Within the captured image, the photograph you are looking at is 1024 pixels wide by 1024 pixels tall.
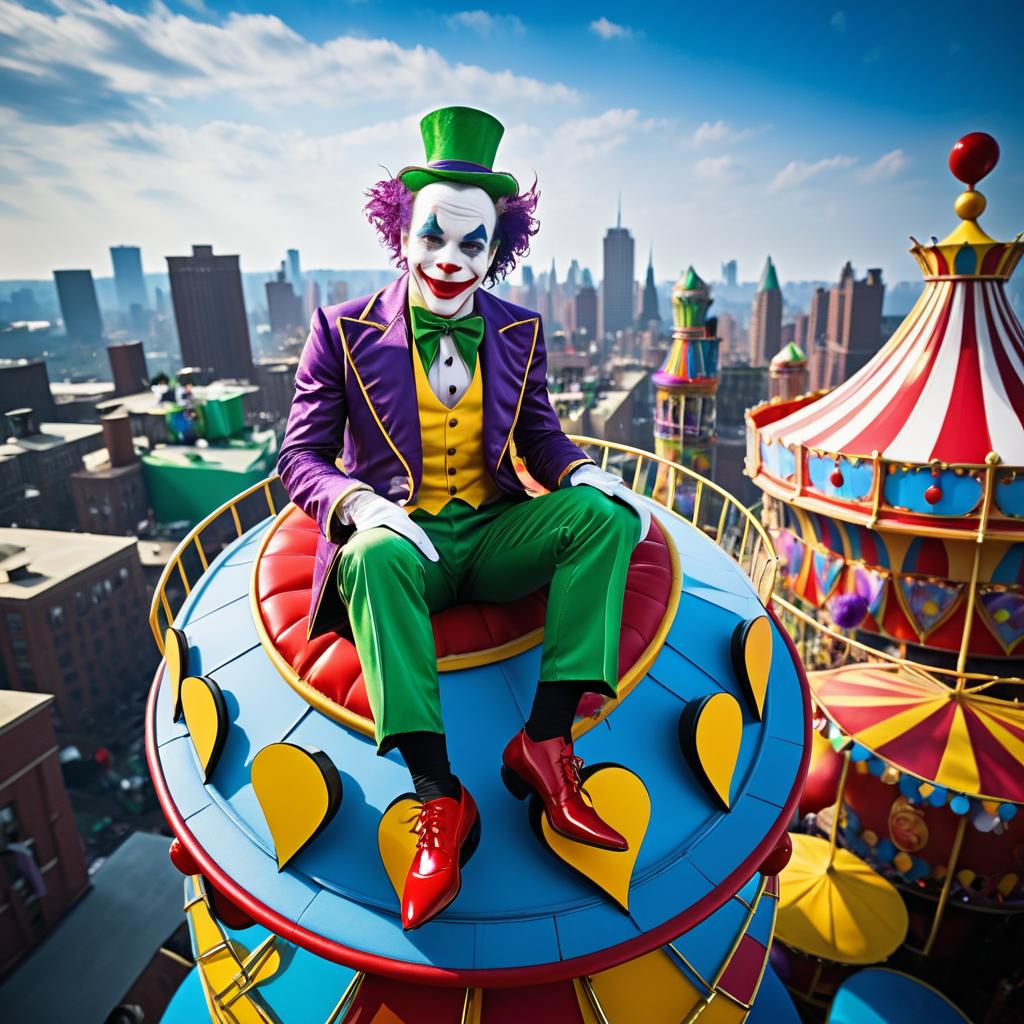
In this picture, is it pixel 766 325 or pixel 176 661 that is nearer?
pixel 176 661

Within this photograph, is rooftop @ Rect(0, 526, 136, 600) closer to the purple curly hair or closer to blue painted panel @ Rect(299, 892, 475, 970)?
the purple curly hair

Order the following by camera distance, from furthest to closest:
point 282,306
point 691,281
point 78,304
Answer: point 78,304 → point 282,306 → point 691,281

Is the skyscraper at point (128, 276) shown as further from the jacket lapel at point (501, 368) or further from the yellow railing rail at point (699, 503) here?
the jacket lapel at point (501, 368)

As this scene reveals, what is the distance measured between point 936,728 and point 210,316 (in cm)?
5638

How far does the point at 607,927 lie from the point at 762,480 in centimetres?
740

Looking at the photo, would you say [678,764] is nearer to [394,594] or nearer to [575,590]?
[575,590]

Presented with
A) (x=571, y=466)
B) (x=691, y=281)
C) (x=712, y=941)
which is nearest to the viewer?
(x=712, y=941)

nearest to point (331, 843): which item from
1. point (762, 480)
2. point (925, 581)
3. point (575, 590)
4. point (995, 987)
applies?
point (575, 590)

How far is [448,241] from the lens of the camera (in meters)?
3.39

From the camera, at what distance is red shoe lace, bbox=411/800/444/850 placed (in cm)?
253

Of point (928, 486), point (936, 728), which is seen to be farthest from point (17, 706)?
point (928, 486)

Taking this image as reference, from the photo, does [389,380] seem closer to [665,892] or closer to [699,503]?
[665,892]

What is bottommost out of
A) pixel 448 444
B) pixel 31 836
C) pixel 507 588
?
pixel 31 836

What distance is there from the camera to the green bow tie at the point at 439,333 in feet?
11.6
